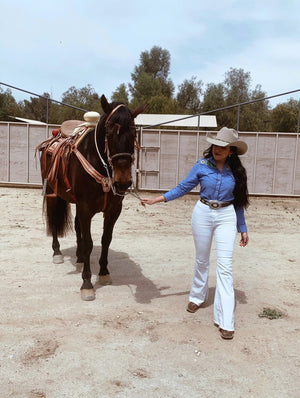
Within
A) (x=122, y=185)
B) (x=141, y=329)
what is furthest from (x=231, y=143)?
(x=141, y=329)

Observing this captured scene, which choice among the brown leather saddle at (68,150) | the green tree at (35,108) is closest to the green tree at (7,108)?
the green tree at (35,108)

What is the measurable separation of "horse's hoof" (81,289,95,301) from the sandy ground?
0.30 feet

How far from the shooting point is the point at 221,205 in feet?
10.7

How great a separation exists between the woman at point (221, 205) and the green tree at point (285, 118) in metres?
34.7

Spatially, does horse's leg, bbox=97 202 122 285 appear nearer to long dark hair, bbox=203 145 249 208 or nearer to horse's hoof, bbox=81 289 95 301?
horse's hoof, bbox=81 289 95 301

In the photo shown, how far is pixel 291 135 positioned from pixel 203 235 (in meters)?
10.6

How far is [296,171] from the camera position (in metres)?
12.6

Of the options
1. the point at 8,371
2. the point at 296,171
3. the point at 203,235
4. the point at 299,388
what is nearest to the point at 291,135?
the point at 296,171

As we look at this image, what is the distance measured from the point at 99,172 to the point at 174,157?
942cm

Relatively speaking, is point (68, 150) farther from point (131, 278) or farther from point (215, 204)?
point (215, 204)

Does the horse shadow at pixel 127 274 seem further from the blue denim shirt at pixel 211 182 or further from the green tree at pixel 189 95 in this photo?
the green tree at pixel 189 95

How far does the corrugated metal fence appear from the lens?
1266cm

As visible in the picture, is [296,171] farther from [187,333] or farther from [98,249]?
[187,333]

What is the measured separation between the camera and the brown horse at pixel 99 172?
318cm
